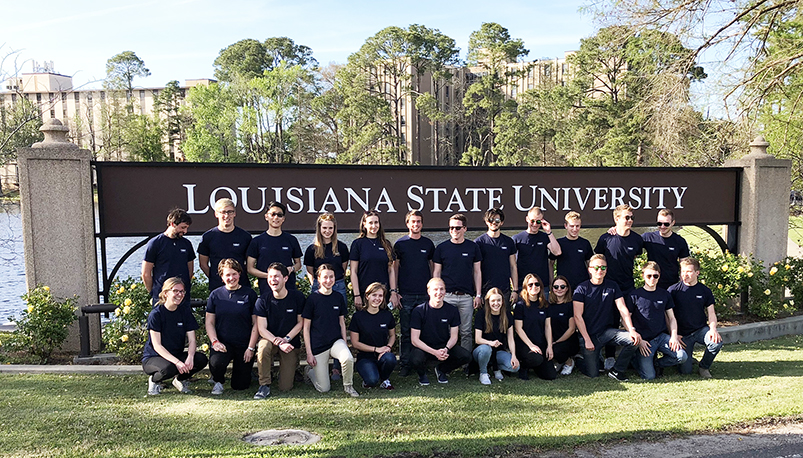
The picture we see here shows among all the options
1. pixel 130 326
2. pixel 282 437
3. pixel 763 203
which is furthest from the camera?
pixel 763 203

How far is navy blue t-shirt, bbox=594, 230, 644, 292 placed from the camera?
242 inches

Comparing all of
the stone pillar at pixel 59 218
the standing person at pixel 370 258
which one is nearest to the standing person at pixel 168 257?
the stone pillar at pixel 59 218

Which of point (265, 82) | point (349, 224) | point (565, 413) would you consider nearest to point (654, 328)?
point (565, 413)

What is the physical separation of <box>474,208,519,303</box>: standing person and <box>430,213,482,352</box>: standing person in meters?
0.14

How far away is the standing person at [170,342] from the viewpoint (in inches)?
192

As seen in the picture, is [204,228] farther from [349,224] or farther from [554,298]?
[554,298]

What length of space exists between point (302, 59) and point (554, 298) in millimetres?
58146

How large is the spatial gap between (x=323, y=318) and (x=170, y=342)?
1.26 m

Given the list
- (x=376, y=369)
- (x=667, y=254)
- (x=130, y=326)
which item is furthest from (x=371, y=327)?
(x=667, y=254)

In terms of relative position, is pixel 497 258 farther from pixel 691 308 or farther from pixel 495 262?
pixel 691 308

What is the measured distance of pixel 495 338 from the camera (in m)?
5.61

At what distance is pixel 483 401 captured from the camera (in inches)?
192

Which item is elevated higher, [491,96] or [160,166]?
[491,96]

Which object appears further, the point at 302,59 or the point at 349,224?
the point at 302,59
